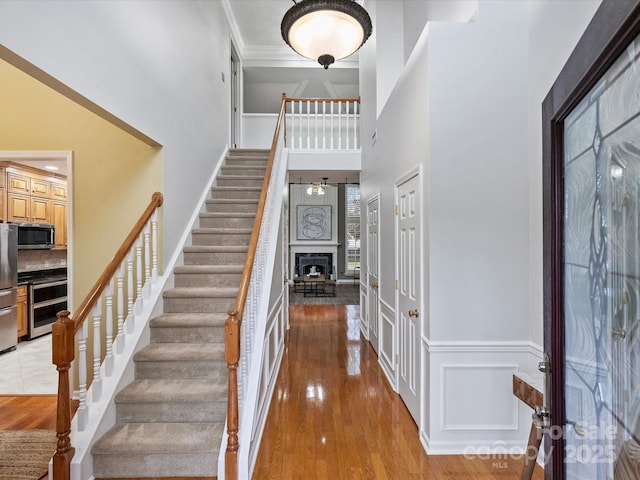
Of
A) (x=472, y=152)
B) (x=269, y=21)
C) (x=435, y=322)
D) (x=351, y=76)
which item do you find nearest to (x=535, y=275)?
(x=435, y=322)

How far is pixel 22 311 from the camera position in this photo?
4.56m

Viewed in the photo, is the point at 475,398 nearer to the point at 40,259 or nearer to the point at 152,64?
the point at 152,64

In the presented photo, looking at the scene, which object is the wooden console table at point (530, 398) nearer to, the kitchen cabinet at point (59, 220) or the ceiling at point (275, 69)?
the ceiling at point (275, 69)

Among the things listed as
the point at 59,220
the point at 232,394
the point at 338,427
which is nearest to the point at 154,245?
the point at 232,394

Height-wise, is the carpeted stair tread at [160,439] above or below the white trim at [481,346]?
below

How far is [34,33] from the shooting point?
1583mm

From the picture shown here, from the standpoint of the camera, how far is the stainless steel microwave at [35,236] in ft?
15.1

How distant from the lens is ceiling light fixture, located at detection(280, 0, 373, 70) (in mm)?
2291

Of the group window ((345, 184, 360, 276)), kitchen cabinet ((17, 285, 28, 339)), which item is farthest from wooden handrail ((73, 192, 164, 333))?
window ((345, 184, 360, 276))

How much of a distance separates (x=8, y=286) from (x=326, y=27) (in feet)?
16.8

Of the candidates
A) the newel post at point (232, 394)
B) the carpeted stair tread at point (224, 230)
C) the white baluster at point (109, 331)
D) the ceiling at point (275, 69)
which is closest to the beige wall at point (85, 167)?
the white baluster at point (109, 331)

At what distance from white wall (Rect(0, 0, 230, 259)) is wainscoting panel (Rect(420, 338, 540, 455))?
271 centimetres

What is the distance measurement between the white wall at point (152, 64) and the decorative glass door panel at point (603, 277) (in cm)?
231

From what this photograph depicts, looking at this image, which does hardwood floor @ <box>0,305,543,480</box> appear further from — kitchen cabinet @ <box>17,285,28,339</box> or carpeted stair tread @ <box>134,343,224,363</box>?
kitchen cabinet @ <box>17,285,28,339</box>
